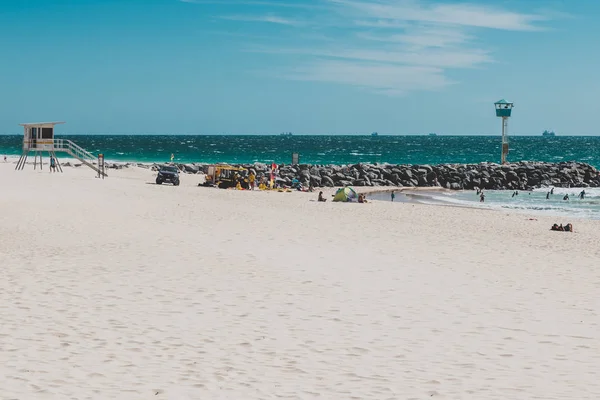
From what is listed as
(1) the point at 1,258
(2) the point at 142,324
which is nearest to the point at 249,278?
(2) the point at 142,324

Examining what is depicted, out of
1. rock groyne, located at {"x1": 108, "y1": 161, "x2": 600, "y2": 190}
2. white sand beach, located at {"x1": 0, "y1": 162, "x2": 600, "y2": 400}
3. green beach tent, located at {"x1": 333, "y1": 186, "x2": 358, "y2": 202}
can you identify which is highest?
rock groyne, located at {"x1": 108, "y1": 161, "x2": 600, "y2": 190}

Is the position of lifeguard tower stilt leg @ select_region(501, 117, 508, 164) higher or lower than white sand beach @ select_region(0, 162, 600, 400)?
higher

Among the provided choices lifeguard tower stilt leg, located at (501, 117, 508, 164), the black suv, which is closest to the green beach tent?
the black suv

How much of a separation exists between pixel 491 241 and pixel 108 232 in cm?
1150

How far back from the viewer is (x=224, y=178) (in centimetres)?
4456

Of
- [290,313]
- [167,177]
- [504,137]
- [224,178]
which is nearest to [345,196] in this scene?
[224,178]

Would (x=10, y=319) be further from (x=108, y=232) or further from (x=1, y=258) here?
(x=108, y=232)

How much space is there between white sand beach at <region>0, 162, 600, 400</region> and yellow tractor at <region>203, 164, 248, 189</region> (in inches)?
837

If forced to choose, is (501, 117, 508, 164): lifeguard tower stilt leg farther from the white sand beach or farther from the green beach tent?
the white sand beach

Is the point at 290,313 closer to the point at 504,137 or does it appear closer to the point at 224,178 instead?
the point at 224,178

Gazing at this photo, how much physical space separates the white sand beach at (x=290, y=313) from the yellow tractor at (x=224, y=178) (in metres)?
21.3

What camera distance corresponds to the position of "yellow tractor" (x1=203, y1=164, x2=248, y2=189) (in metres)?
43.7

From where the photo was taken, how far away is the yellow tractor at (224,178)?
43688mm

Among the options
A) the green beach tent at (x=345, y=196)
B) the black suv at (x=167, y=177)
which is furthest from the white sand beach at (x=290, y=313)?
the black suv at (x=167, y=177)
